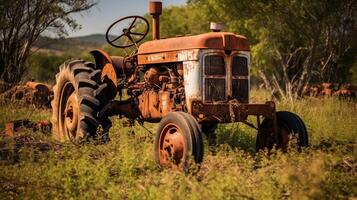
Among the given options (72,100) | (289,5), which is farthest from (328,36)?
(72,100)

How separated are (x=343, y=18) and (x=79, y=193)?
14250mm

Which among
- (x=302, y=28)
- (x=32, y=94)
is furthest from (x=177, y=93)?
(x=302, y=28)

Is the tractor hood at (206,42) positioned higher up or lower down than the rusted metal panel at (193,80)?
higher up

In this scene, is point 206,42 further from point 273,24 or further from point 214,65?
point 273,24

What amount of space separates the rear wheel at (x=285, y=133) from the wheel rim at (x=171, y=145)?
1543 millimetres

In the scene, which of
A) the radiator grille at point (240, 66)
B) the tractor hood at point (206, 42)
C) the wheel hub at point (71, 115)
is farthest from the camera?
the wheel hub at point (71, 115)

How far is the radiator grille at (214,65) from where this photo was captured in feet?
22.7

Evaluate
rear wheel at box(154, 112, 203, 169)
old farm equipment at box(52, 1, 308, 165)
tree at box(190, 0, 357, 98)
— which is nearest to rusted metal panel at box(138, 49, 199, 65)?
old farm equipment at box(52, 1, 308, 165)

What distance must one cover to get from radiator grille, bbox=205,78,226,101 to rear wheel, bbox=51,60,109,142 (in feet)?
5.75

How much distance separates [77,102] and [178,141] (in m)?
2.62

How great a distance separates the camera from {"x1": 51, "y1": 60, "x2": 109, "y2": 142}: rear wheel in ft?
25.4

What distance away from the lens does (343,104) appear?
13789 mm

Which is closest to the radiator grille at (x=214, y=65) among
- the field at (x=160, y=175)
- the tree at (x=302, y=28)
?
the field at (x=160, y=175)

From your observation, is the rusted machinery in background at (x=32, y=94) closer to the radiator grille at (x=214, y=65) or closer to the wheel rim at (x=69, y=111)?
the wheel rim at (x=69, y=111)
